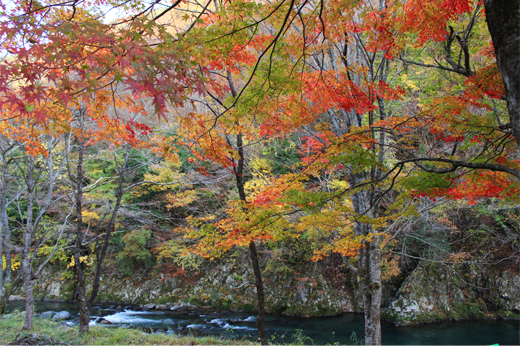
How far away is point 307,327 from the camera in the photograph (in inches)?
416

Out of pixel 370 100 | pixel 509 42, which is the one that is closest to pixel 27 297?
pixel 370 100

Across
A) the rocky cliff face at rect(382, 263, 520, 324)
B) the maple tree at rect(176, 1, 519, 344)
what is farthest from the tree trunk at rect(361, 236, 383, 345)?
the rocky cliff face at rect(382, 263, 520, 324)

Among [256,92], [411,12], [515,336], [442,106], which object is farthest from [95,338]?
[515,336]

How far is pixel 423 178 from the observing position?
359 centimetres

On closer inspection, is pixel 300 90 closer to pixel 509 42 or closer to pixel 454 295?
pixel 509 42

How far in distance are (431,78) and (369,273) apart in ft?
16.1

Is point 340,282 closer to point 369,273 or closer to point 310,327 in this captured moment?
point 310,327

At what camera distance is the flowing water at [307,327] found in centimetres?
905

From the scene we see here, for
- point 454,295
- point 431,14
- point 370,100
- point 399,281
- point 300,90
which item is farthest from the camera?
point 399,281

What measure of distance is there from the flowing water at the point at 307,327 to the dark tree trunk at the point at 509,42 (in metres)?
8.87

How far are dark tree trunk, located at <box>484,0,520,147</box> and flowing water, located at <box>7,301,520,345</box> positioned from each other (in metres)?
8.87

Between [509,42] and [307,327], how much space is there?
11382 mm

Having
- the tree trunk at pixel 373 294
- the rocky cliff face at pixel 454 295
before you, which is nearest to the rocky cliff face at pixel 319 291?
the rocky cliff face at pixel 454 295

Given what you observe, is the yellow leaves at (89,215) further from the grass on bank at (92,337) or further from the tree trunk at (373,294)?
the tree trunk at (373,294)
